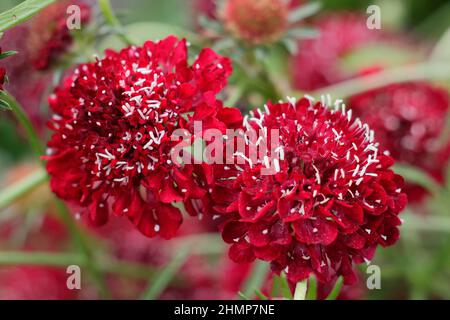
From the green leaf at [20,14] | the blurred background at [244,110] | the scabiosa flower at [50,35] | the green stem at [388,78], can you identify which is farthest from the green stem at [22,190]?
the green stem at [388,78]

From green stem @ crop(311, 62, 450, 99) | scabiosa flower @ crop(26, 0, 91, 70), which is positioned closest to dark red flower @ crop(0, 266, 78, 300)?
scabiosa flower @ crop(26, 0, 91, 70)

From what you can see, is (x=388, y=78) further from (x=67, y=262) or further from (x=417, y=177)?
(x=67, y=262)

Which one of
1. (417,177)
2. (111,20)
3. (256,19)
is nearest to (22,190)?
Answer: (111,20)

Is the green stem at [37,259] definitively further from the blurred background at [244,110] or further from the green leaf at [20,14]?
the green leaf at [20,14]

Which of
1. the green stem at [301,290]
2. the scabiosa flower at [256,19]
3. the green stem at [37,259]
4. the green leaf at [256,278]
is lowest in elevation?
the green stem at [301,290]

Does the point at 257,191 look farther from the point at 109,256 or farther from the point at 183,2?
the point at 183,2

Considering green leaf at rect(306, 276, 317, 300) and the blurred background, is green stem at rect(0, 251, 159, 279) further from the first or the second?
green leaf at rect(306, 276, 317, 300)

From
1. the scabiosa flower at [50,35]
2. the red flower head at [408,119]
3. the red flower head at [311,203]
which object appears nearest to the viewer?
the red flower head at [311,203]
